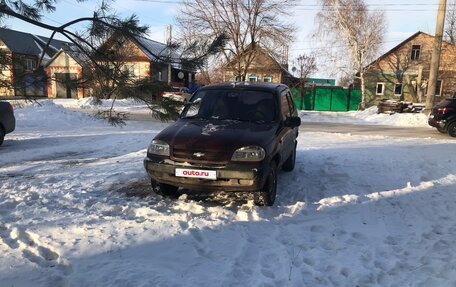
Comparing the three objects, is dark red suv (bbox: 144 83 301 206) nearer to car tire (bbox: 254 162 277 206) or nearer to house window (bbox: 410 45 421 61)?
car tire (bbox: 254 162 277 206)

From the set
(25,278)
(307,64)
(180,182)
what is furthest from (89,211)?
(307,64)

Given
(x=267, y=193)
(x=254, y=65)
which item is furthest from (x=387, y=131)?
(x=267, y=193)

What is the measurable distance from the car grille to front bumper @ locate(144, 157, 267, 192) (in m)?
0.08

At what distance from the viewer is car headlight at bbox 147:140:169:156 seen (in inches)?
214

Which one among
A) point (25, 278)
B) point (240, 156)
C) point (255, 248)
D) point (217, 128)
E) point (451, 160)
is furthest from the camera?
point (451, 160)

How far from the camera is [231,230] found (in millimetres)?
4641

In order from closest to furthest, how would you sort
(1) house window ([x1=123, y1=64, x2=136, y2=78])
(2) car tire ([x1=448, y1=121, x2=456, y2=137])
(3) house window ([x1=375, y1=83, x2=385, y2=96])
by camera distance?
(1) house window ([x1=123, y1=64, x2=136, y2=78]), (2) car tire ([x1=448, y1=121, x2=456, y2=137]), (3) house window ([x1=375, y1=83, x2=385, y2=96])

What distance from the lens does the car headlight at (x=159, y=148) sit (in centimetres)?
544

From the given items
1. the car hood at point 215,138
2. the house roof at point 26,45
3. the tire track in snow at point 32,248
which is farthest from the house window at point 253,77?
the tire track in snow at point 32,248

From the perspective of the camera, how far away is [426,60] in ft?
119

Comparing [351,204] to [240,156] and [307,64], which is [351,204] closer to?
[240,156]

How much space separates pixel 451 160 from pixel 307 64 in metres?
30.6

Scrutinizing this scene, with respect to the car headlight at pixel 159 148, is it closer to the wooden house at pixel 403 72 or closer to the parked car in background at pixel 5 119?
the parked car in background at pixel 5 119

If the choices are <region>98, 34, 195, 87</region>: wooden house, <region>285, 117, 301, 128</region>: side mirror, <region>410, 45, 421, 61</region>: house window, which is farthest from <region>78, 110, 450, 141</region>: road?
<region>410, 45, 421, 61</region>: house window
